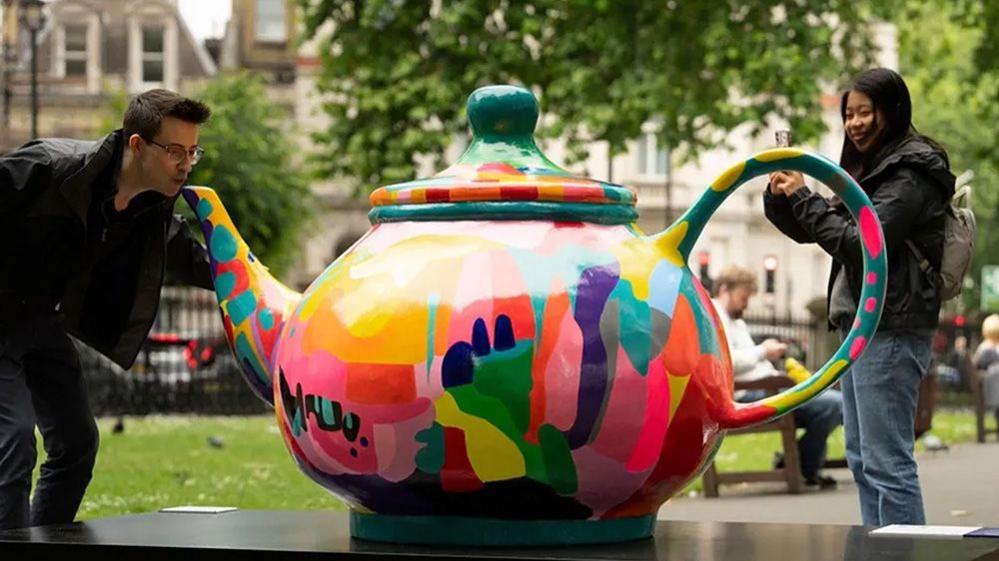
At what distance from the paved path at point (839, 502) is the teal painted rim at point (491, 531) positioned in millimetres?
5380

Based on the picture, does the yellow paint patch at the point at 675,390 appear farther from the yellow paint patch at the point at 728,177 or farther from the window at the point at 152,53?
the window at the point at 152,53

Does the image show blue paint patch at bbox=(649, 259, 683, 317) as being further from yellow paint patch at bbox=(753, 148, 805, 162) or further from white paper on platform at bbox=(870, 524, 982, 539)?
white paper on platform at bbox=(870, 524, 982, 539)

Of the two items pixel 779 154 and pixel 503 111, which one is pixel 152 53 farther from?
pixel 779 154

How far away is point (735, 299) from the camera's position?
39.5 feet

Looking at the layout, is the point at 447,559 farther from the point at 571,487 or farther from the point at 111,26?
the point at 111,26

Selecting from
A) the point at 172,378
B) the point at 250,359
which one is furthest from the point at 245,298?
the point at 172,378

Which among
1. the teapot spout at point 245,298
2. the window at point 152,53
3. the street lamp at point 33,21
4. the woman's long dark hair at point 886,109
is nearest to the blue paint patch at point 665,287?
the teapot spout at point 245,298

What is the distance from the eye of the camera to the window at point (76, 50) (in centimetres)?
5847

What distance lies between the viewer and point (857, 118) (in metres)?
6.01

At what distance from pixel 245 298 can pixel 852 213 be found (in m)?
1.35

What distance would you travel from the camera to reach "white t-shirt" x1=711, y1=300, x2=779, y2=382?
1148 cm

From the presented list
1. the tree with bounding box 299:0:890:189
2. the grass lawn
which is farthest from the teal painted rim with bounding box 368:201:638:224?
the tree with bounding box 299:0:890:189

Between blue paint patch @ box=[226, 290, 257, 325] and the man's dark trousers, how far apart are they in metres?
1.02

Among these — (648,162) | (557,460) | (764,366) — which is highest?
(648,162)
